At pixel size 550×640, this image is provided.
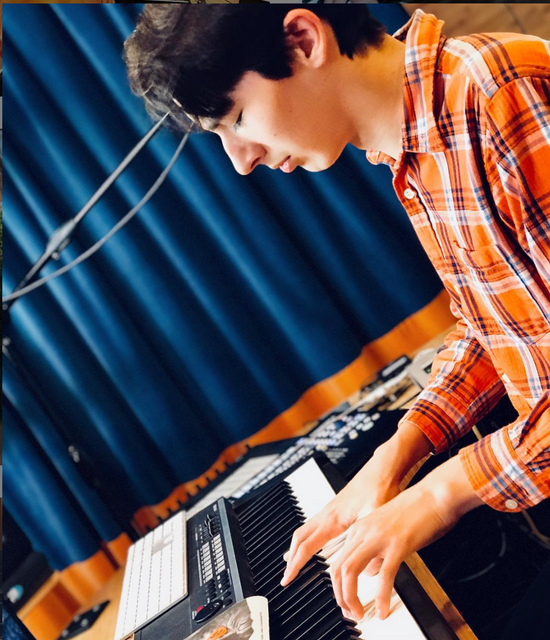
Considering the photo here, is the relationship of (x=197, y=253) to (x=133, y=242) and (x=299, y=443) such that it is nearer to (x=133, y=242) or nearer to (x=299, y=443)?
(x=133, y=242)

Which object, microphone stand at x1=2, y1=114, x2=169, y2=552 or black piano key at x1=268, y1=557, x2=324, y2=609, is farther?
microphone stand at x1=2, y1=114, x2=169, y2=552

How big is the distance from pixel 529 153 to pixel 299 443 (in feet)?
3.08

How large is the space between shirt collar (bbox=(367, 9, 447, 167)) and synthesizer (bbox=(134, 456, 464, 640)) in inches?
21.7

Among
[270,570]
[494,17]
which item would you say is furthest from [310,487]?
[494,17]

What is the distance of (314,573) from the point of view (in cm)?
77

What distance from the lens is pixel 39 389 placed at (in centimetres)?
151

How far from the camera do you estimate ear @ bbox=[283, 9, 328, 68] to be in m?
0.87

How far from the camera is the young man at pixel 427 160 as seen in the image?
0.67 m

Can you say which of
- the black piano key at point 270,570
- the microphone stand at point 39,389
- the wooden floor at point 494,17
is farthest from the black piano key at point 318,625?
the wooden floor at point 494,17

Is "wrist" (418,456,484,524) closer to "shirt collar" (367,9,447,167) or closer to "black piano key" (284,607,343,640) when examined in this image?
"black piano key" (284,607,343,640)

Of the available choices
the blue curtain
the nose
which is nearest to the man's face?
the nose

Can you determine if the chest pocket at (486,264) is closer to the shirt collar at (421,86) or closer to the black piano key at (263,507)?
the shirt collar at (421,86)

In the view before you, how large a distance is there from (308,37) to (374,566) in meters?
0.74

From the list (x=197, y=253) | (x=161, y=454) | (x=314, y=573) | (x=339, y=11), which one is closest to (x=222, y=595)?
(x=314, y=573)
